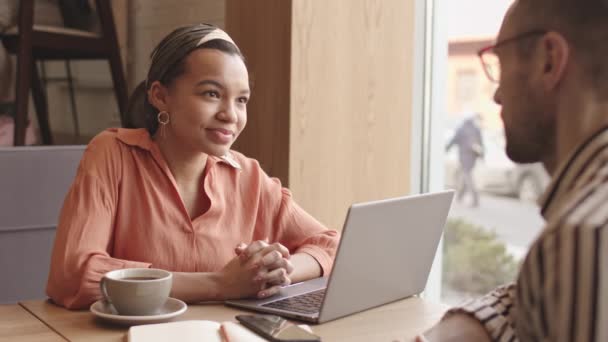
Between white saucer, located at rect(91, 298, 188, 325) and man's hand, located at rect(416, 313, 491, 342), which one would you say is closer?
man's hand, located at rect(416, 313, 491, 342)

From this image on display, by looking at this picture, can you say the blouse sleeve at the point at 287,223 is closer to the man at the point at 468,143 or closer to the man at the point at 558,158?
the man at the point at 558,158

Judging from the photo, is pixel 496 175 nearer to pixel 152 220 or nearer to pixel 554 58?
pixel 152 220

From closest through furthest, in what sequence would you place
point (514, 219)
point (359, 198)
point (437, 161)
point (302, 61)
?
point (302, 61)
point (359, 198)
point (437, 161)
point (514, 219)

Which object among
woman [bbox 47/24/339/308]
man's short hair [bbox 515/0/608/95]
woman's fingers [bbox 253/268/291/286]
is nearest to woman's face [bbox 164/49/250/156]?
woman [bbox 47/24/339/308]

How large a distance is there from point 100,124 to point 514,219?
1972 millimetres

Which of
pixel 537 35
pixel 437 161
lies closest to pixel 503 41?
pixel 537 35

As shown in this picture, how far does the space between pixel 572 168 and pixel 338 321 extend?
56 centimetres

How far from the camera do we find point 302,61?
2381 mm

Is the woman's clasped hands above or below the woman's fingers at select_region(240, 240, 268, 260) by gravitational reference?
below

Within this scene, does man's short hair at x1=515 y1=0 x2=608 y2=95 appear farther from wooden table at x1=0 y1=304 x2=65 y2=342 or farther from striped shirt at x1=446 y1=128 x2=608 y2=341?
wooden table at x1=0 y1=304 x2=65 y2=342

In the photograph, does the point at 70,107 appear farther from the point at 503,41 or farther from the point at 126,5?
the point at 503,41

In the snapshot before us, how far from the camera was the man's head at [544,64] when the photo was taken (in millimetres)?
870

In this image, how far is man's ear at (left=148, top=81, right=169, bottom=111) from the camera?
66.3 inches

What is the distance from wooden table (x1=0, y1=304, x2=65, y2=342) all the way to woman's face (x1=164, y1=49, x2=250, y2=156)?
0.48 meters
